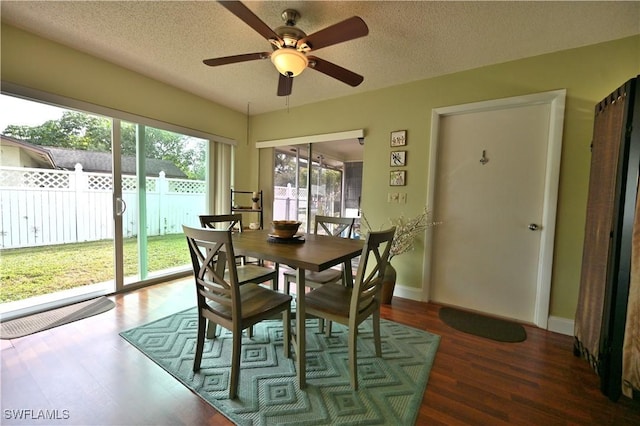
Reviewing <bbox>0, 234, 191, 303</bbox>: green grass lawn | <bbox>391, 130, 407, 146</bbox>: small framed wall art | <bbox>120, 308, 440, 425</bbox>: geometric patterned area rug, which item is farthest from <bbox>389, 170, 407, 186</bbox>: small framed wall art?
<bbox>0, 234, 191, 303</bbox>: green grass lawn

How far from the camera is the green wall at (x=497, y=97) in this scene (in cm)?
205

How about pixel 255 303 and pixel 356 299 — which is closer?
pixel 356 299

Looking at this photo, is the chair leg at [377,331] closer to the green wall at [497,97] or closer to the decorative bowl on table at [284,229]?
the decorative bowl on table at [284,229]

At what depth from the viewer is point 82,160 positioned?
264cm

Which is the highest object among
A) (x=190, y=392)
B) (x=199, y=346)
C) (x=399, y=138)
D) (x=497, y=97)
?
(x=497, y=97)

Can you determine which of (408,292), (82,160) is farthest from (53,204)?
(408,292)

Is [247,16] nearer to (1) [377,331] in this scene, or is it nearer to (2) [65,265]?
(1) [377,331]

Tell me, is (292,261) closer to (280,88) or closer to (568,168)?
(280,88)

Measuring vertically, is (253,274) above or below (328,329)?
above

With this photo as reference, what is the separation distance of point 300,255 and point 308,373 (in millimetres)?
772

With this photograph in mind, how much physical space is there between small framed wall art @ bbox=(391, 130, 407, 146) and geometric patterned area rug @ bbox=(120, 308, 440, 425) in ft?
6.18

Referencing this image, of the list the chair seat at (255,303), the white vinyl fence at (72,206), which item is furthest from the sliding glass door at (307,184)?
the chair seat at (255,303)

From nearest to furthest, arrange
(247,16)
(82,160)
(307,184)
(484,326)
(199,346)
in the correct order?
(247,16), (199,346), (484,326), (82,160), (307,184)

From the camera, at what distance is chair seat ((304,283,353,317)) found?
5.18 feet
